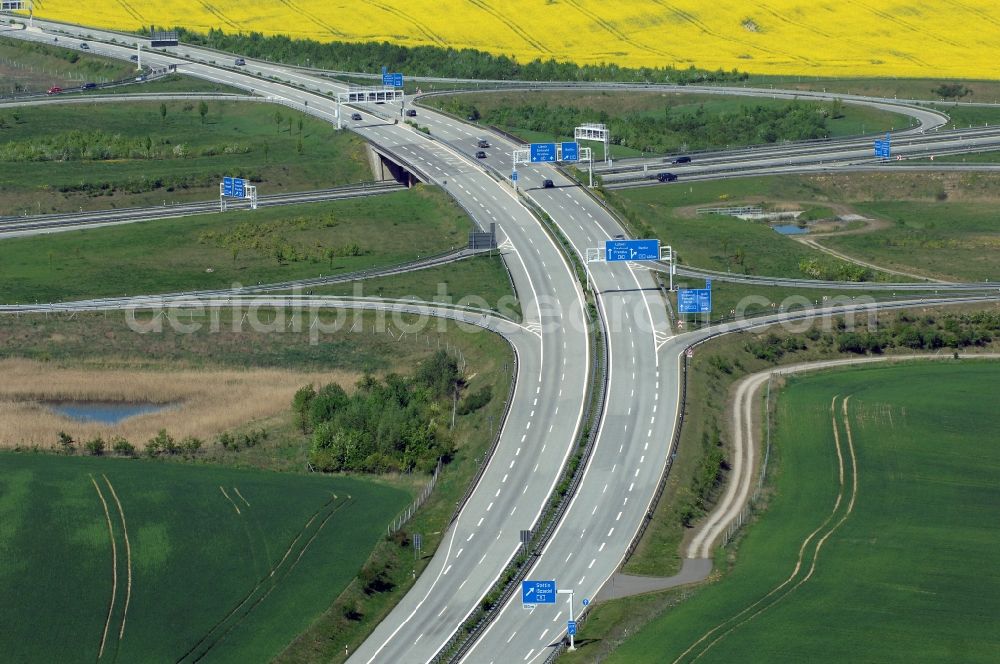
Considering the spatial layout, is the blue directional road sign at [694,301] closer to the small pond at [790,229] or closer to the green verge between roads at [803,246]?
the green verge between roads at [803,246]

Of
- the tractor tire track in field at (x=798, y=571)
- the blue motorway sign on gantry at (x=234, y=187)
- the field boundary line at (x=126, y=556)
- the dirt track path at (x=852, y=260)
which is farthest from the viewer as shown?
the blue motorway sign on gantry at (x=234, y=187)

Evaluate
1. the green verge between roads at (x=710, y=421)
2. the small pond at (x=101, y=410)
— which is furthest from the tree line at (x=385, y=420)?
the green verge between roads at (x=710, y=421)

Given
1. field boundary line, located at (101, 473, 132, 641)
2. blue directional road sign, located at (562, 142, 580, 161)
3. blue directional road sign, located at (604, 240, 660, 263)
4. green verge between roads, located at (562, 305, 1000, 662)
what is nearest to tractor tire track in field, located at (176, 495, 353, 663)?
field boundary line, located at (101, 473, 132, 641)

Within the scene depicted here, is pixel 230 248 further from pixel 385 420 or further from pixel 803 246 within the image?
pixel 803 246

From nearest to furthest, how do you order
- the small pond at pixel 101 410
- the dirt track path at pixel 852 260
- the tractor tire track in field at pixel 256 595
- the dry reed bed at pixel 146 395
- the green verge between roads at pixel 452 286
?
the tractor tire track in field at pixel 256 595
the dry reed bed at pixel 146 395
the small pond at pixel 101 410
the green verge between roads at pixel 452 286
the dirt track path at pixel 852 260

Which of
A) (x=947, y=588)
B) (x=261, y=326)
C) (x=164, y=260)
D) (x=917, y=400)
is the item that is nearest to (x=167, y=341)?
(x=261, y=326)

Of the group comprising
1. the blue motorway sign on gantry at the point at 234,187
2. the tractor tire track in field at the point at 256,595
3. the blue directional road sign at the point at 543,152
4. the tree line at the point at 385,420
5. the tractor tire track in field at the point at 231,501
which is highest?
the blue directional road sign at the point at 543,152

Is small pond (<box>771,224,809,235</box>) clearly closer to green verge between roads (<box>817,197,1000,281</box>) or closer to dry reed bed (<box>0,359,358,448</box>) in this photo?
green verge between roads (<box>817,197,1000,281</box>)

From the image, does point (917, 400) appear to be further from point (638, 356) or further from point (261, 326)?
point (261, 326)
